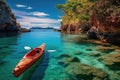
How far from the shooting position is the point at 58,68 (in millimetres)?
14758

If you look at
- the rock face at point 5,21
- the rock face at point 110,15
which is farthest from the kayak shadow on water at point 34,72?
the rock face at point 5,21

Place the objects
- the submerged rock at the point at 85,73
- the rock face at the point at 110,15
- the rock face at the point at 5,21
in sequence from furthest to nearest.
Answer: the rock face at the point at 5,21 → the rock face at the point at 110,15 → the submerged rock at the point at 85,73

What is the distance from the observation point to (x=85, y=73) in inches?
504

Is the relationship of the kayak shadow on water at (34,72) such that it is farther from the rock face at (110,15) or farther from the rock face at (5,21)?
the rock face at (5,21)

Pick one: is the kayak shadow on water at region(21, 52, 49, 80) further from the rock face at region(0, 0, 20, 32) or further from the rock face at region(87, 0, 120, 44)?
the rock face at region(0, 0, 20, 32)

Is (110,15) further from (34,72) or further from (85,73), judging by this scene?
(34,72)

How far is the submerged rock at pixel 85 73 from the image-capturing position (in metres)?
12.0

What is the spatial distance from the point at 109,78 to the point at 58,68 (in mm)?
4599

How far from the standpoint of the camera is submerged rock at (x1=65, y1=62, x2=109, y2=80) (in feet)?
39.3

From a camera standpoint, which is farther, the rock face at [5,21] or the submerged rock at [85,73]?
the rock face at [5,21]

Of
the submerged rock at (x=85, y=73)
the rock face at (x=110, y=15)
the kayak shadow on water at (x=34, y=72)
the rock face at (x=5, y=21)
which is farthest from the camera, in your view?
the rock face at (x=5, y=21)

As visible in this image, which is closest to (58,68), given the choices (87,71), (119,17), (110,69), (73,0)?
(87,71)

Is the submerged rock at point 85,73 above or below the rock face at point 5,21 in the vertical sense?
below

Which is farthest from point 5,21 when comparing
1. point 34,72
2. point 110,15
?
point 34,72
